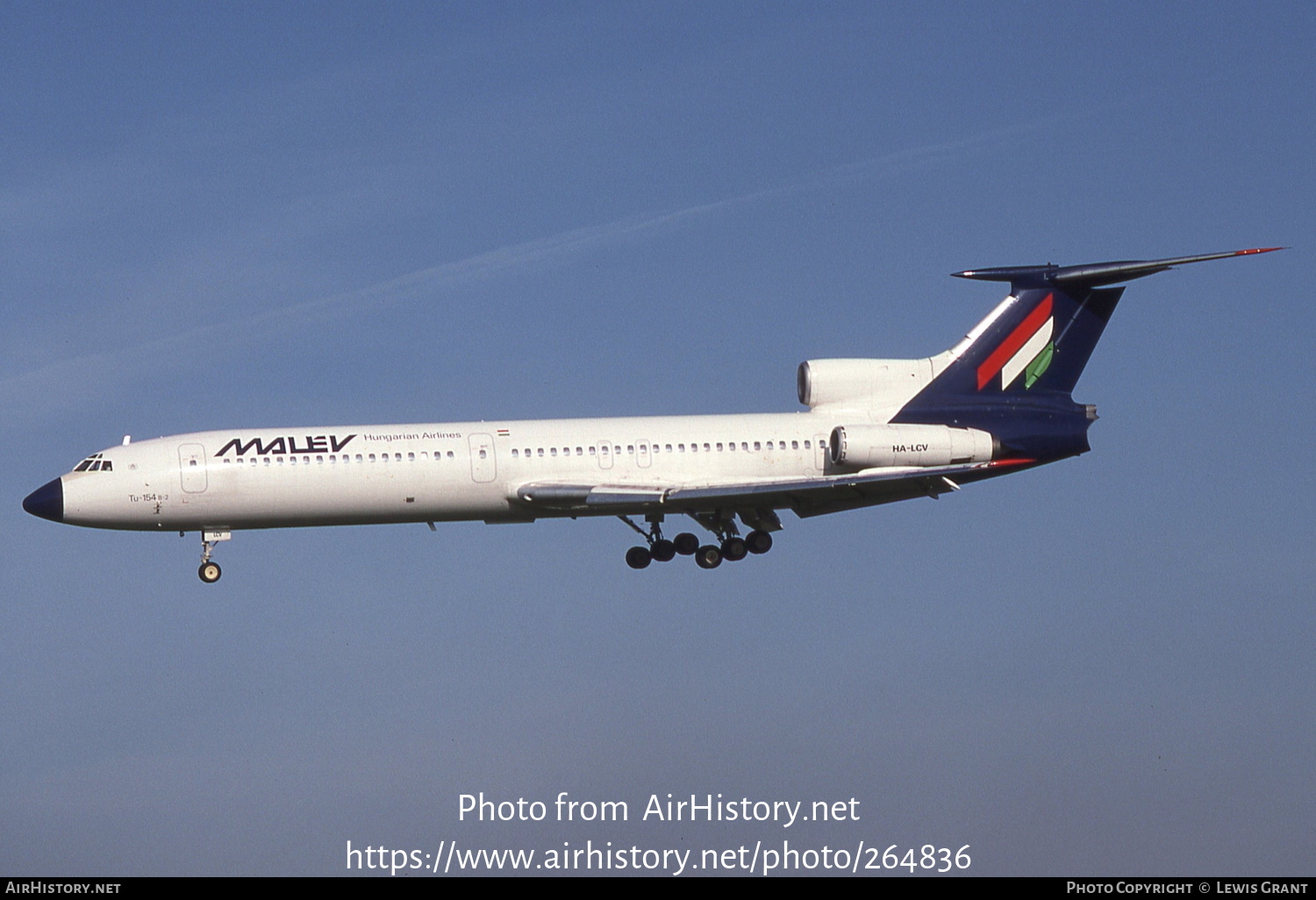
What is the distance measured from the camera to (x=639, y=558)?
4866 cm

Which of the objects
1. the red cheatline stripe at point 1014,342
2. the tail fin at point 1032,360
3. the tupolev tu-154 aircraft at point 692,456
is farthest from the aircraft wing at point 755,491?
the red cheatline stripe at point 1014,342

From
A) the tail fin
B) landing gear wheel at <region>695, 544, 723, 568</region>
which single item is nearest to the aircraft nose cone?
landing gear wheel at <region>695, 544, 723, 568</region>

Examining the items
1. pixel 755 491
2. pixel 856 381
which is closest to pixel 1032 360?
pixel 856 381

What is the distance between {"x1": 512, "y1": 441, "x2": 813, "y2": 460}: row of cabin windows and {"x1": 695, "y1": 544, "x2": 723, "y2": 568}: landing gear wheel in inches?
129

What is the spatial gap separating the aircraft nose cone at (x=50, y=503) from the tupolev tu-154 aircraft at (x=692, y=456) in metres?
0.05

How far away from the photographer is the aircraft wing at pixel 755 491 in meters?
44.3

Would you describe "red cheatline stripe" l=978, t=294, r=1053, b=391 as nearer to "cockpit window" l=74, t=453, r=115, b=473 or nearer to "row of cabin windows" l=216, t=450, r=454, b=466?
"row of cabin windows" l=216, t=450, r=454, b=466

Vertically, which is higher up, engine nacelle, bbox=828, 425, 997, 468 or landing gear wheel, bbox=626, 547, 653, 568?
engine nacelle, bbox=828, 425, 997, 468

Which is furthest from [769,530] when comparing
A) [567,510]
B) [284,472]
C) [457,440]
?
[284,472]

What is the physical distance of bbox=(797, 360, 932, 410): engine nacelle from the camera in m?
47.5

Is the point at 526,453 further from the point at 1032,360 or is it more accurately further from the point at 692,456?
the point at 1032,360

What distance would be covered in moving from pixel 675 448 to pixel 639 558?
14.6 ft

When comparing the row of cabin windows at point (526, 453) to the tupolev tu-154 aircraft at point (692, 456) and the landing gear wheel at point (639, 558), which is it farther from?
the landing gear wheel at point (639, 558)

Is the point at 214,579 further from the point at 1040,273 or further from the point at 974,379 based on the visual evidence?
the point at 1040,273
